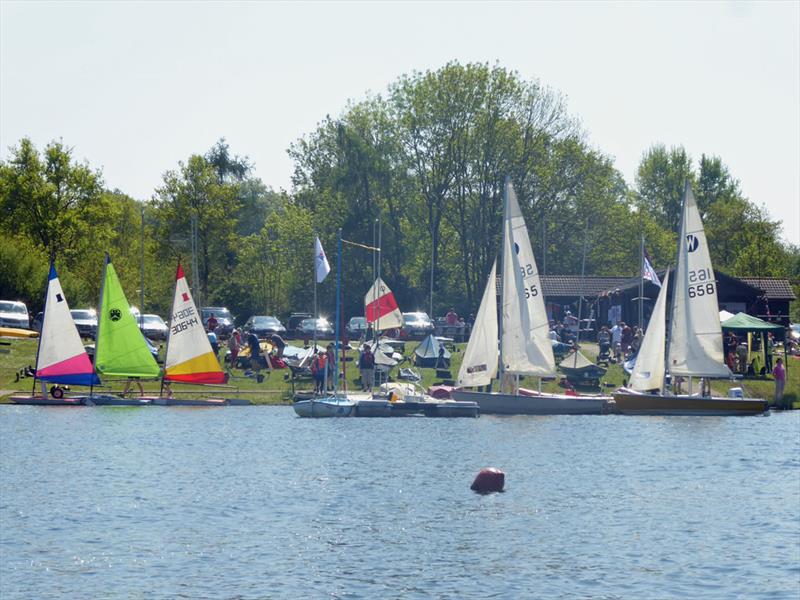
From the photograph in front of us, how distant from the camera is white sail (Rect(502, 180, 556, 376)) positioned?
2250 inches

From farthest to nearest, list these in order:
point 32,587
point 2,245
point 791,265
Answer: point 791,265 → point 2,245 → point 32,587

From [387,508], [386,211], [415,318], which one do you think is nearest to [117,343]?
[387,508]

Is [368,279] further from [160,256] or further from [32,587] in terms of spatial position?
[32,587]

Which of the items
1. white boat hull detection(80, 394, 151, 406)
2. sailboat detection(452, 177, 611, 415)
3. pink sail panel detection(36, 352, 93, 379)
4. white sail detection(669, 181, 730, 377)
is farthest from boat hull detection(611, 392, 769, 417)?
pink sail panel detection(36, 352, 93, 379)

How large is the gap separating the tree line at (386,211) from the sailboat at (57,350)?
103 ft

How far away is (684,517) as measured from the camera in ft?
116

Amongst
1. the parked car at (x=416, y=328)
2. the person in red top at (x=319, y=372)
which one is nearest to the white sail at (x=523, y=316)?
the person in red top at (x=319, y=372)

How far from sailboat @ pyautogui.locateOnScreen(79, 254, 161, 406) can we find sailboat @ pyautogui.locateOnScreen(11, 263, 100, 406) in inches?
41.1

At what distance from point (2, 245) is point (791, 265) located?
3042 inches

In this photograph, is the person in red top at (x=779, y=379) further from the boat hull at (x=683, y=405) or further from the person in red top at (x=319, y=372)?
the person in red top at (x=319, y=372)

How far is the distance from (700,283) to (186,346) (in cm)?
2243

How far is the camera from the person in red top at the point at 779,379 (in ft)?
204

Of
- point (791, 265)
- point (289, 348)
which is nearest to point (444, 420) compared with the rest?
point (289, 348)

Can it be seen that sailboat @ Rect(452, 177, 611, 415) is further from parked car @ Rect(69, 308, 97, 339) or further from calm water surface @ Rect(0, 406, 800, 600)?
parked car @ Rect(69, 308, 97, 339)
